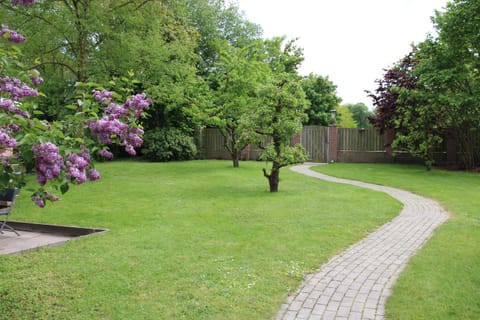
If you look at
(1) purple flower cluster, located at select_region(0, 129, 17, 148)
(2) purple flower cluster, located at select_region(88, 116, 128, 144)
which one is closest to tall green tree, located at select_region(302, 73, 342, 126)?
(2) purple flower cluster, located at select_region(88, 116, 128, 144)

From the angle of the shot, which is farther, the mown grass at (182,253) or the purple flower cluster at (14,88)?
the mown grass at (182,253)

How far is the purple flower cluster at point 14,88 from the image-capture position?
3.56 metres

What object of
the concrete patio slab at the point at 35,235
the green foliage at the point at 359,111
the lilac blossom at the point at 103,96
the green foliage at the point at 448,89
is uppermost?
the green foliage at the point at 359,111

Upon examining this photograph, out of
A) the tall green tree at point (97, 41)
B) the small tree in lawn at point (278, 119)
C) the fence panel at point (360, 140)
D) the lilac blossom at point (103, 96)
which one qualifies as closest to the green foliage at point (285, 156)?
the small tree in lawn at point (278, 119)

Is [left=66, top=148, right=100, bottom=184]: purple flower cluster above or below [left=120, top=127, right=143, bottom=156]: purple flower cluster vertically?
below

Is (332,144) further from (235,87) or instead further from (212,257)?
(212,257)

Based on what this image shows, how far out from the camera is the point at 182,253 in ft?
18.9

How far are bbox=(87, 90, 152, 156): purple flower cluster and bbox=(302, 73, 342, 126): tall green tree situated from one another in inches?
1219

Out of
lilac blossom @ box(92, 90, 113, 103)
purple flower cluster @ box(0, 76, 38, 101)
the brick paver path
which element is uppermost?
purple flower cluster @ box(0, 76, 38, 101)

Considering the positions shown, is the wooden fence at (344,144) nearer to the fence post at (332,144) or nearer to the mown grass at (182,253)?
the fence post at (332,144)

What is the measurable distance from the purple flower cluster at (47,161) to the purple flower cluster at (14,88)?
1028 mm

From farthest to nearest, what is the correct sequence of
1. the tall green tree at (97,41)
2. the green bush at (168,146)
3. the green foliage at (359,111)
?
the green foliage at (359,111)
the green bush at (168,146)
the tall green tree at (97,41)

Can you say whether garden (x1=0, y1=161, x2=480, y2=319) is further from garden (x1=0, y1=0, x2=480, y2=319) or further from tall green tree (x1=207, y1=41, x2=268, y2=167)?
tall green tree (x1=207, y1=41, x2=268, y2=167)

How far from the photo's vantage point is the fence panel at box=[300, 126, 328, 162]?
24.4 metres
